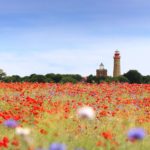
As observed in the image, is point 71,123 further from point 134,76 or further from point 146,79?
point 146,79

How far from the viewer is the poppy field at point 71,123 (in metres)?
4.82

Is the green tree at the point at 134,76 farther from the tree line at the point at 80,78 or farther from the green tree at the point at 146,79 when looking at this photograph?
the green tree at the point at 146,79

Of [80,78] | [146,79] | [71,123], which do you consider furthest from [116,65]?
[71,123]

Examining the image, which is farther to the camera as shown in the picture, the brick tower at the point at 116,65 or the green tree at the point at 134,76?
the brick tower at the point at 116,65

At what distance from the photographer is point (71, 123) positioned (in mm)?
9492

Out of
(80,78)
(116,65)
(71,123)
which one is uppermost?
(116,65)

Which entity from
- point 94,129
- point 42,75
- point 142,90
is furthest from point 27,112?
point 42,75

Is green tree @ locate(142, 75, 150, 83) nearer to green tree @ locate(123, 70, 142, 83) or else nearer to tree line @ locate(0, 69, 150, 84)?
tree line @ locate(0, 69, 150, 84)

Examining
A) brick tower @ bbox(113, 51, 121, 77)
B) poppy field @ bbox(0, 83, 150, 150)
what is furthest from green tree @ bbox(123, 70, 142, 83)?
brick tower @ bbox(113, 51, 121, 77)

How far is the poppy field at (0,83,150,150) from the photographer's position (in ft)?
15.8

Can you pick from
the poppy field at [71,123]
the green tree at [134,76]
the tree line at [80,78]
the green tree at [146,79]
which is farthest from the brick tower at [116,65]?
the poppy field at [71,123]

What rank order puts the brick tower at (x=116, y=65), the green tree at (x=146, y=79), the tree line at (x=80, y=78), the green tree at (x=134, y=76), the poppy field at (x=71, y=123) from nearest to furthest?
1. the poppy field at (x=71, y=123)
2. the tree line at (x=80, y=78)
3. the green tree at (x=134, y=76)
4. the green tree at (x=146, y=79)
5. the brick tower at (x=116, y=65)

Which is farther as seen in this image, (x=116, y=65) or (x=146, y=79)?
(x=116, y=65)

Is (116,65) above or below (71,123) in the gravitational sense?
above
